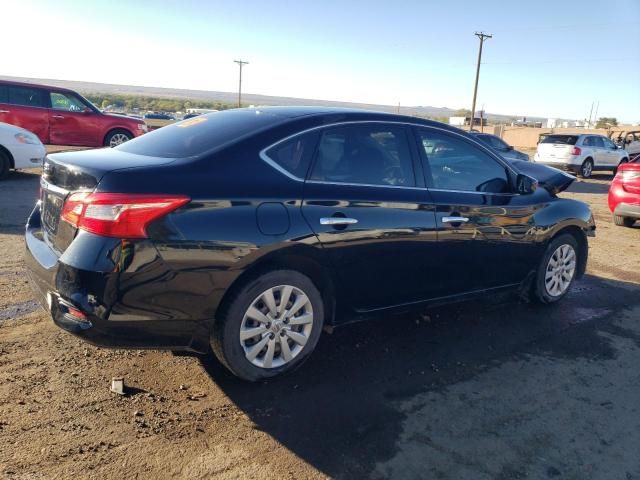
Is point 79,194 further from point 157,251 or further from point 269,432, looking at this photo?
point 269,432

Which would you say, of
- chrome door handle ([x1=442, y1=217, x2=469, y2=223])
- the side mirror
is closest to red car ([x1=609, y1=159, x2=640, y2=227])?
the side mirror

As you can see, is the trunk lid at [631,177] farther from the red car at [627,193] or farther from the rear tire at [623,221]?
the rear tire at [623,221]

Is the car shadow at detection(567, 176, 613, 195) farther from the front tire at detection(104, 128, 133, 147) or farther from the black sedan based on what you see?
the black sedan

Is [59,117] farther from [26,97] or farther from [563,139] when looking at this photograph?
[563,139]

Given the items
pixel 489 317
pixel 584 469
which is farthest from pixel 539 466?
pixel 489 317

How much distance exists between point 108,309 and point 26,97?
1215cm

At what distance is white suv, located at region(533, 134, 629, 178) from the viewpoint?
1991 centimetres

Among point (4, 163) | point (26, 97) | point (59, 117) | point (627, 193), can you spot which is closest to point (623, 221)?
point (627, 193)

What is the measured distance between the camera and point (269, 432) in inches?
116

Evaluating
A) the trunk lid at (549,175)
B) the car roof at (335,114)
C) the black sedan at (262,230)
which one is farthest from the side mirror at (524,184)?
the car roof at (335,114)

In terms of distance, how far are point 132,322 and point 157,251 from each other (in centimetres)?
41

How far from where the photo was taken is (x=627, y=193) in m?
9.44

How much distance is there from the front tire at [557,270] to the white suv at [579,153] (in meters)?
16.3

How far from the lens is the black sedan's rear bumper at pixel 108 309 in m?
2.80
